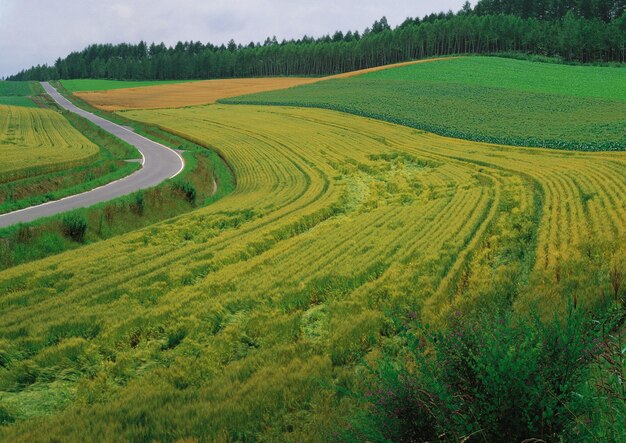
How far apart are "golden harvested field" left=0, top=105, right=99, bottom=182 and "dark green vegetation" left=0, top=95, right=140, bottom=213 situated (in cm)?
67

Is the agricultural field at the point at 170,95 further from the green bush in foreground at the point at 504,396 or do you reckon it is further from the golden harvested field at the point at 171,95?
the green bush in foreground at the point at 504,396

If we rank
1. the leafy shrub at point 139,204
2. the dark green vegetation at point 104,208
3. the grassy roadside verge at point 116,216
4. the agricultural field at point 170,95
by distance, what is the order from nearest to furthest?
the grassy roadside verge at point 116,216 < the dark green vegetation at point 104,208 < the leafy shrub at point 139,204 < the agricultural field at point 170,95

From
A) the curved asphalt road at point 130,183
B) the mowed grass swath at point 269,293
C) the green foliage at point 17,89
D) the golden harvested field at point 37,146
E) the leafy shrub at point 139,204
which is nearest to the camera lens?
the mowed grass swath at point 269,293

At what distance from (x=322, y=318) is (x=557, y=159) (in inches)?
1207

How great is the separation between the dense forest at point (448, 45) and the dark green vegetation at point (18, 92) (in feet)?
129

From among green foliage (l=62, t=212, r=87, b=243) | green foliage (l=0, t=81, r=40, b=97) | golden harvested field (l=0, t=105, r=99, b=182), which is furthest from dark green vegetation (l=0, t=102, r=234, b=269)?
green foliage (l=0, t=81, r=40, b=97)

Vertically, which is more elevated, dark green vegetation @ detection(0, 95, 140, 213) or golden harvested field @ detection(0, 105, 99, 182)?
golden harvested field @ detection(0, 105, 99, 182)

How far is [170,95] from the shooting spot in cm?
10662

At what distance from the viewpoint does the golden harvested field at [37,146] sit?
3414 cm

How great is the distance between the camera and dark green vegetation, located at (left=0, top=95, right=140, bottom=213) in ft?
92.5

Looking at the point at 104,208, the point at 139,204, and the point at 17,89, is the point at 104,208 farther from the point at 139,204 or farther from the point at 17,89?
the point at 17,89

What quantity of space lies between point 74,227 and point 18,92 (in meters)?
130

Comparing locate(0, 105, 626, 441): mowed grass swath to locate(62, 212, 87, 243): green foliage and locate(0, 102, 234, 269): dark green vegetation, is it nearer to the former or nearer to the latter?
locate(0, 102, 234, 269): dark green vegetation

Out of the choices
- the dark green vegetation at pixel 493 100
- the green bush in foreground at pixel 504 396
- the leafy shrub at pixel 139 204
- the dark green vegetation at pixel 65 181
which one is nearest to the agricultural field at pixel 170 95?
the dark green vegetation at pixel 493 100
